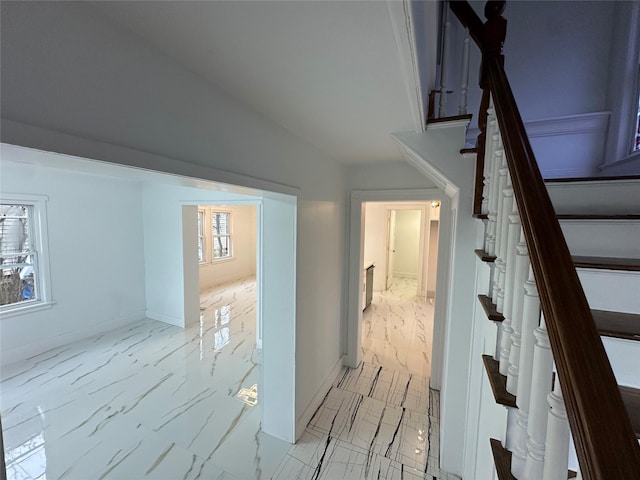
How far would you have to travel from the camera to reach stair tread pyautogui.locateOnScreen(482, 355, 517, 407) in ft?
2.33

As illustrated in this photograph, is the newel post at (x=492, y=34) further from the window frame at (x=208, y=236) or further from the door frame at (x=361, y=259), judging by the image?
the window frame at (x=208, y=236)

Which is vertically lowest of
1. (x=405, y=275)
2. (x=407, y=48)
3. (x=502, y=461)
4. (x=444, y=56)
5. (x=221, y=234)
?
(x=405, y=275)

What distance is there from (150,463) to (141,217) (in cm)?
356

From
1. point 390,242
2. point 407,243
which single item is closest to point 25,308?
point 390,242

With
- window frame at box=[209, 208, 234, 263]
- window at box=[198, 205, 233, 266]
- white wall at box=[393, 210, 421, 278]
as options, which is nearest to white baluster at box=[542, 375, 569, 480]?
window at box=[198, 205, 233, 266]

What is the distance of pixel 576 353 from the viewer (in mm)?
440

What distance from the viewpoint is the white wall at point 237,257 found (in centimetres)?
638

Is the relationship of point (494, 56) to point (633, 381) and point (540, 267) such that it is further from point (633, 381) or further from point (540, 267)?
point (633, 381)

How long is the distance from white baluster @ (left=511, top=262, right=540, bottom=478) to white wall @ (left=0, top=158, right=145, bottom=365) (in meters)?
4.58

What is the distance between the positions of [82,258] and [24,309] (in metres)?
0.80

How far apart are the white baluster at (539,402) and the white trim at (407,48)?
88cm

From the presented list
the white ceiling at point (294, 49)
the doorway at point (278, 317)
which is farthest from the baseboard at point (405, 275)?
the white ceiling at point (294, 49)

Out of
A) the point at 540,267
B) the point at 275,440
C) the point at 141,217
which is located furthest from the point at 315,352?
the point at 141,217

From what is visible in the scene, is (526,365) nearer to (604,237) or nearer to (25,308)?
(604,237)
